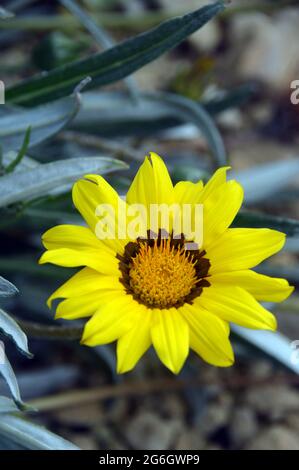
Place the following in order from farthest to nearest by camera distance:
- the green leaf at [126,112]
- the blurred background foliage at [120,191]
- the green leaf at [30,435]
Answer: the green leaf at [126,112], the blurred background foliage at [120,191], the green leaf at [30,435]

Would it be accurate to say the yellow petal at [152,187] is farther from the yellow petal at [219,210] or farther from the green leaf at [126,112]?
the green leaf at [126,112]

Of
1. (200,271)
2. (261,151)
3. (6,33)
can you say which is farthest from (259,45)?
(200,271)

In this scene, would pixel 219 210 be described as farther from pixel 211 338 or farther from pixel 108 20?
pixel 108 20

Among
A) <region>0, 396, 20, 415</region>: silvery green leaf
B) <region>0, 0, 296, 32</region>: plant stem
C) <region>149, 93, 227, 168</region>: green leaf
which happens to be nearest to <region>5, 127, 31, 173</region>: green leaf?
<region>0, 396, 20, 415</region>: silvery green leaf

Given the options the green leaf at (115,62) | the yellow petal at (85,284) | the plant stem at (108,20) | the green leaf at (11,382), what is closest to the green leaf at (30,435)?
the green leaf at (11,382)

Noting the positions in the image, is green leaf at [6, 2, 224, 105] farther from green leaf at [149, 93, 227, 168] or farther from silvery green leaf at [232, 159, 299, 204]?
silvery green leaf at [232, 159, 299, 204]

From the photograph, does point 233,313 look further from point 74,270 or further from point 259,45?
point 259,45
